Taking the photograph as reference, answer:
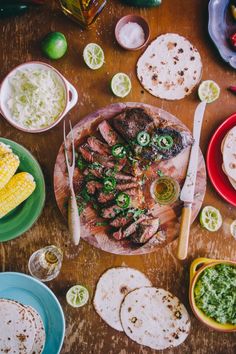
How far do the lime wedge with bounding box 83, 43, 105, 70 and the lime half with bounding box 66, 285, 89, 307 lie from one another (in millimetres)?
2206

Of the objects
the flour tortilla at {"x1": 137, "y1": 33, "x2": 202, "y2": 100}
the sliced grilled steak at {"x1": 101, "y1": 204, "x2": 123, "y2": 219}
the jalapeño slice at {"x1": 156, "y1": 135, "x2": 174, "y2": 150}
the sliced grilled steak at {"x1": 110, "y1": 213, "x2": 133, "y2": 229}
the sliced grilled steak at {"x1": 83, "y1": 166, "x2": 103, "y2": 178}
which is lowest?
the sliced grilled steak at {"x1": 110, "y1": 213, "x2": 133, "y2": 229}

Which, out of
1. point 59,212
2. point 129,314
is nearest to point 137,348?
point 129,314

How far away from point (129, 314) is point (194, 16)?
3.10 meters

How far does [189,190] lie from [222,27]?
1.69 metres

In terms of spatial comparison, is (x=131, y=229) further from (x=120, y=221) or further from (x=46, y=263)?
(x=46, y=263)

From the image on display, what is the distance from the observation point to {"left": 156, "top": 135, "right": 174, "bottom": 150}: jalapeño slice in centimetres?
404

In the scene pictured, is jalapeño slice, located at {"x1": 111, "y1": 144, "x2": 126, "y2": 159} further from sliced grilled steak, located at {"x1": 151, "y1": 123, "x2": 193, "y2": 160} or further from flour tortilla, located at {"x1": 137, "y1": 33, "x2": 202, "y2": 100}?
flour tortilla, located at {"x1": 137, "y1": 33, "x2": 202, "y2": 100}

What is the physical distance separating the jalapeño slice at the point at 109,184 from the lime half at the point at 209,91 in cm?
123

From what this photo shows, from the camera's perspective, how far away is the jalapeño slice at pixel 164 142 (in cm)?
404

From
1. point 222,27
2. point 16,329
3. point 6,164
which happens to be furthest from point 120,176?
point 222,27

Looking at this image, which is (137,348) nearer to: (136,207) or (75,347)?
(75,347)

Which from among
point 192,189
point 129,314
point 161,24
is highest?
point 161,24

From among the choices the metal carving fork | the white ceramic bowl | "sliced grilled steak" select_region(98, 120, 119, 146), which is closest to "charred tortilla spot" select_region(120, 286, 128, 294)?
the metal carving fork

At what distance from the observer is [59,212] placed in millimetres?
4281
